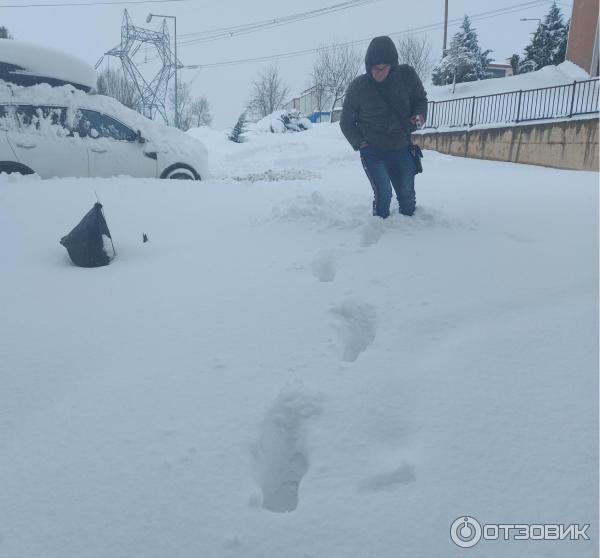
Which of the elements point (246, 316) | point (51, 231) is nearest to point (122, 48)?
point (51, 231)

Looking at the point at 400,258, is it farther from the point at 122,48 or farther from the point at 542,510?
the point at 122,48

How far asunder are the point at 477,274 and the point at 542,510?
183 centimetres

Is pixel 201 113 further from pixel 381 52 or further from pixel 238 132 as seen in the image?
pixel 381 52

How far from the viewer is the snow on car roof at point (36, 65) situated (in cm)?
679

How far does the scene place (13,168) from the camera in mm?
6297

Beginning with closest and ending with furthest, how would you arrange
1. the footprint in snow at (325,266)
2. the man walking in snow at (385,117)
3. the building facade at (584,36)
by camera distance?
1. the footprint in snow at (325,266)
2. the man walking in snow at (385,117)
3. the building facade at (584,36)

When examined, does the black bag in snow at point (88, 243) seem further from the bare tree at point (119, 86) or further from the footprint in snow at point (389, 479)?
the bare tree at point (119, 86)

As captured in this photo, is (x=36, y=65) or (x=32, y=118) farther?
(x=36, y=65)

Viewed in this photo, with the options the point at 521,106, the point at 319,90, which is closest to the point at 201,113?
the point at 319,90

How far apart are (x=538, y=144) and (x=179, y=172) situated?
7.51 meters

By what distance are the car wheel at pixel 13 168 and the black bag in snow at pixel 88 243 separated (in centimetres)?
364

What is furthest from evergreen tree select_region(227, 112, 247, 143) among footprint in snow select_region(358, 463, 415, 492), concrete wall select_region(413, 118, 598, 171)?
footprint in snow select_region(358, 463, 415, 492)

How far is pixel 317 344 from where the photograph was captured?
238 cm

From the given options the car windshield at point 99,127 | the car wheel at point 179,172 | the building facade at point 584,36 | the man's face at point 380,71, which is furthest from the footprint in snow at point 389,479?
the building facade at point 584,36
